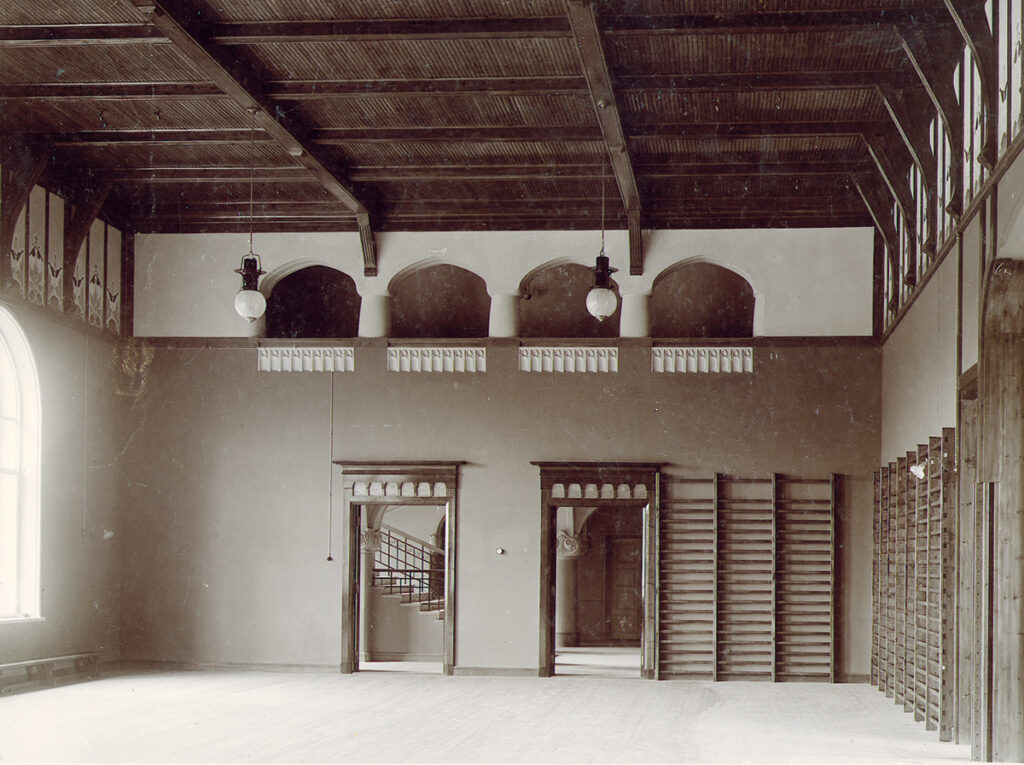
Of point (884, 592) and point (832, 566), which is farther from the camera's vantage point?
point (832, 566)

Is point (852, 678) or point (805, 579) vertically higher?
point (805, 579)

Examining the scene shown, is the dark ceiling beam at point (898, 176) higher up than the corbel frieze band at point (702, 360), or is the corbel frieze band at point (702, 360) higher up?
the dark ceiling beam at point (898, 176)

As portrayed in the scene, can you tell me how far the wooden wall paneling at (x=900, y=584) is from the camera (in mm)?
11242

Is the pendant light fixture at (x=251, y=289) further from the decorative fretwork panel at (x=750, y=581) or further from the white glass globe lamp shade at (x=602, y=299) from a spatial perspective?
the decorative fretwork panel at (x=750, y=581)

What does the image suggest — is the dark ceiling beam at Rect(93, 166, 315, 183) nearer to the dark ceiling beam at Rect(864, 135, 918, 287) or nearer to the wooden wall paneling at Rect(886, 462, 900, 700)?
the dark ceiling beam at Rect(864, 135, 918, 287)

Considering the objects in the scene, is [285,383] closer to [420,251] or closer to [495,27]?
[420,251]

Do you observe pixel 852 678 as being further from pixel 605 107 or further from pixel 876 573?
pixel 605 107

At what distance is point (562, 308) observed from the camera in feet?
50.7

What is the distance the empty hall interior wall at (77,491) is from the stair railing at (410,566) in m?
4.25

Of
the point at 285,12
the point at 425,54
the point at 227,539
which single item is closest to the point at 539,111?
the point at 425,54

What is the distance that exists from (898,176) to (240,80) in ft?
20.0

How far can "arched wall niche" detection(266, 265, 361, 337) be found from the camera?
1542 cm

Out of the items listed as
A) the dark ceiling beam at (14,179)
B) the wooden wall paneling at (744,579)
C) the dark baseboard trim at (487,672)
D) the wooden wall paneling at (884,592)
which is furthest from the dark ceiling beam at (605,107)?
the dark ceiling beam at (14,179)

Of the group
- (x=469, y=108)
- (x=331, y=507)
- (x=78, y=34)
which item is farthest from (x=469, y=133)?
(x=331, y=507)
